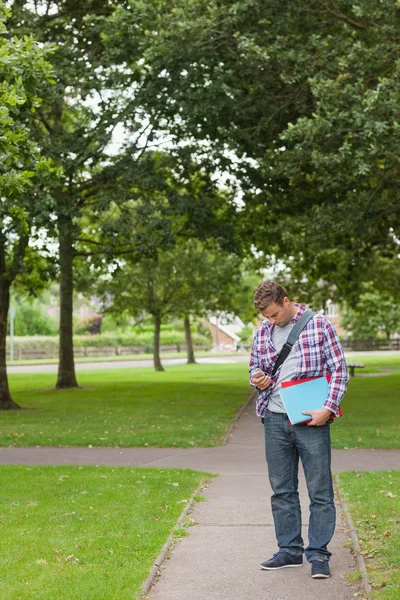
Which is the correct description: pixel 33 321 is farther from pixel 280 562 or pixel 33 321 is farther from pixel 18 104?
pixel 280 562

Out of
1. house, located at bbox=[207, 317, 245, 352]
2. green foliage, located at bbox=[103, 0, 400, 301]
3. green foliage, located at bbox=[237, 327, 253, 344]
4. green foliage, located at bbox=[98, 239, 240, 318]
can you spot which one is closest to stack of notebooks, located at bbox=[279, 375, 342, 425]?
green foliage, located at bbox=[103, 0, 400, 301]

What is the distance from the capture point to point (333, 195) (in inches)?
838

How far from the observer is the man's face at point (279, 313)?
5.97 meters

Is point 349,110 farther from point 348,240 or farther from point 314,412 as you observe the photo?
point 314,412

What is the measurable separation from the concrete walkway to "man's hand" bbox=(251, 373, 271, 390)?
53.0 inches

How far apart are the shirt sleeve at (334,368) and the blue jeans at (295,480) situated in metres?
0.23

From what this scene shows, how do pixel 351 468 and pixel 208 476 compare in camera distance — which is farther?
pixel 351 468

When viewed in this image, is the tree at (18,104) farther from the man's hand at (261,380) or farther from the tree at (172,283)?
the tree at (172,283)

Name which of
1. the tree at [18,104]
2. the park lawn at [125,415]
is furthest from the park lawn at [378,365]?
the tree at [18,104]

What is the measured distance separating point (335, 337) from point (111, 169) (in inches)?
629

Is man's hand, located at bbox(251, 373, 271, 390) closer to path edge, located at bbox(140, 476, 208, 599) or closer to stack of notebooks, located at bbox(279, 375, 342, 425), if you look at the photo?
stack of notebooks, located at bbox(279, 375, 342, 425)

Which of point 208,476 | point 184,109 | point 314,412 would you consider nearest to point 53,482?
point 208,476

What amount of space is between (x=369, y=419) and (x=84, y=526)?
11.2 meters

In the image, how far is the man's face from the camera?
5.97 m
